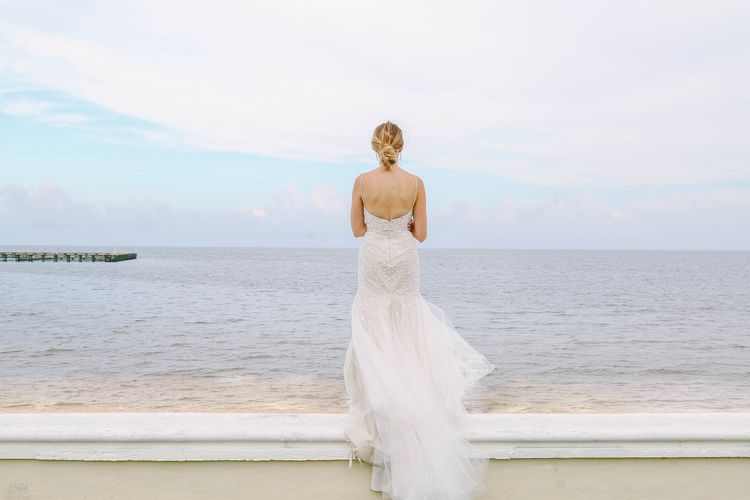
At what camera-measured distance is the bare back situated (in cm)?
308

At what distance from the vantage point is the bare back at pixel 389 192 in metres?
3.08

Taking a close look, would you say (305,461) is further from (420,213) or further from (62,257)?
(62,257)

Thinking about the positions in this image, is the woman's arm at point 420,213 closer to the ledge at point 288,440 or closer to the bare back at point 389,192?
the bare back at point 389,192

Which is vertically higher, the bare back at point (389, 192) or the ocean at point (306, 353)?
the bare back at point (389, 192)

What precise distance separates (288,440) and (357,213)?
1.16 m

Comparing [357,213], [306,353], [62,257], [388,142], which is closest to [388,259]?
[357,213]

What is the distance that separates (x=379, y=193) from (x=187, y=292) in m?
43.9

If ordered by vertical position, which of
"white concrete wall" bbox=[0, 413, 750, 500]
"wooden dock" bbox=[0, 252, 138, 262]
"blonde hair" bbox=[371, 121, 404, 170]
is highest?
"blonde hair" bbox=[371, 121, 404, 170]

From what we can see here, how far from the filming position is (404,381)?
2947 mm

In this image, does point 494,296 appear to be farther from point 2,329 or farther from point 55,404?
point 55,404

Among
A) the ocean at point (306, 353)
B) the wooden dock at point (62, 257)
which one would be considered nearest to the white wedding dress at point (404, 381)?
the ocean at point (306, 353)

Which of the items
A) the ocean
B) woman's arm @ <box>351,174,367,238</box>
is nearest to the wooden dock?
the ocean

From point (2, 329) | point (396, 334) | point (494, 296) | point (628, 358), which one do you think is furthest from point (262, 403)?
point (494, 296)

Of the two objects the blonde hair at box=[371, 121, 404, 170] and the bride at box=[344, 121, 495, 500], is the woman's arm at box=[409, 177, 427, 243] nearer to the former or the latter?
the bride at box=[344, 121, 495, 500]
